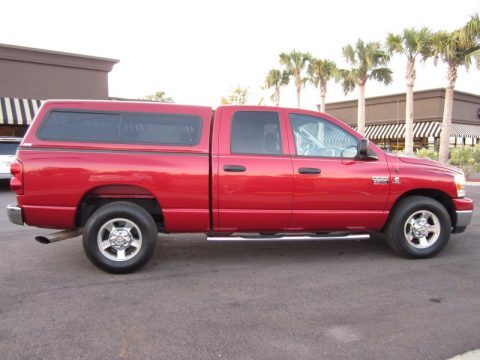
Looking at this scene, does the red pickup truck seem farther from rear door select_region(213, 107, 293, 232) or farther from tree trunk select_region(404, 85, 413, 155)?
tree trunk select_region(404, 85, 413, 155)

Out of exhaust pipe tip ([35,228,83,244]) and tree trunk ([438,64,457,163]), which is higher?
tree trunk ([438,64,457,163])

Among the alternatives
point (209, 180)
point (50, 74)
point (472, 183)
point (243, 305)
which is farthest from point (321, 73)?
point (243, 305)

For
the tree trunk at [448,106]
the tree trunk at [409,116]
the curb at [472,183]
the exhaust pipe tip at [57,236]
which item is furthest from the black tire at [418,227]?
the tree trunk at [409,116]

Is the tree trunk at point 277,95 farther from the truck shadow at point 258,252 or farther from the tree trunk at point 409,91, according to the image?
the truck shadow at point 258,252

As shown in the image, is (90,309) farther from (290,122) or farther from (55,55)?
(55,55)

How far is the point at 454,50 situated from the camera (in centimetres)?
1816

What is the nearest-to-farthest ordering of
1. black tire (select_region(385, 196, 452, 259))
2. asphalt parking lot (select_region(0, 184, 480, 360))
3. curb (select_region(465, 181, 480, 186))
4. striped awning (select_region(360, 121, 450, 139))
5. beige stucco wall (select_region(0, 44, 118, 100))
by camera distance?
asphalt parking lot (select_region(0, 184, 480, 360)) → black tire (select_region(385, 196, 452, 259)) → curb (select_region(465, 181, 480, 186)) → beige stucco wall (select_region(0, 44, 118, 100)) → striped awning (select_region(360, 121, 450, 139))

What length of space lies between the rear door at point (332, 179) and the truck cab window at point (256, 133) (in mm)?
207

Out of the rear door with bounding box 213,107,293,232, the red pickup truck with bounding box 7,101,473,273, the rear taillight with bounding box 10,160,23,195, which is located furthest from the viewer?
the rear door with bounding box 213,107,293,232

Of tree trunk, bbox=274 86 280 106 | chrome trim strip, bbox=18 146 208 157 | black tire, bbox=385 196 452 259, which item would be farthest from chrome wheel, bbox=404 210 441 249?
tree trunk, bbox=274 86 280 106

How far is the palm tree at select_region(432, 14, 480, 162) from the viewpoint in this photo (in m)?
17.3

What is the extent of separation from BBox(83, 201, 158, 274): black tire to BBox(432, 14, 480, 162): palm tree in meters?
17.7

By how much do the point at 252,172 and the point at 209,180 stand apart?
0.51 m

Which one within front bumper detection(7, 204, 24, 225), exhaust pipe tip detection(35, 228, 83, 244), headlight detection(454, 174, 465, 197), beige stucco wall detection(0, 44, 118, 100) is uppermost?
beige stucco wall detection(0, 44, 118, 100)
